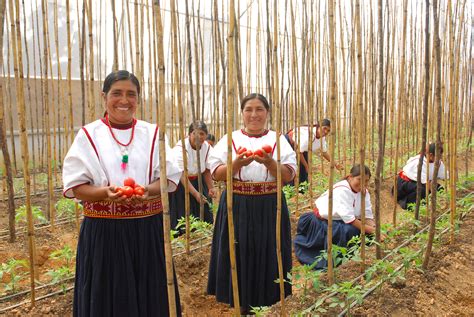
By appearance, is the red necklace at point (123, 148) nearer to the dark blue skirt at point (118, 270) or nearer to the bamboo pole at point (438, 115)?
the dark blue skirt at point (118, 270)

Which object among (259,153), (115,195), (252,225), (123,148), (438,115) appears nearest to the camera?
(115,195)

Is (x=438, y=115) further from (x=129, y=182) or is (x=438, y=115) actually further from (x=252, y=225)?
(x=129, y=182)

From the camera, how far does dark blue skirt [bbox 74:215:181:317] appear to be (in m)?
1.34

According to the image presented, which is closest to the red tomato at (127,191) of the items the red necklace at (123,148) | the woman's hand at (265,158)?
the red necklace at (123,148)

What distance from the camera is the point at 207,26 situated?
706cm

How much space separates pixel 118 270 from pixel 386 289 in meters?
1.20

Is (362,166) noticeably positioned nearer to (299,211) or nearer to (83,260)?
→ (83,260)

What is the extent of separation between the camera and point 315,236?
275cm

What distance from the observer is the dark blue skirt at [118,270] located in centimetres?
134

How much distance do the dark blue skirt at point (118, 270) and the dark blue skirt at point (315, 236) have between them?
1.50m

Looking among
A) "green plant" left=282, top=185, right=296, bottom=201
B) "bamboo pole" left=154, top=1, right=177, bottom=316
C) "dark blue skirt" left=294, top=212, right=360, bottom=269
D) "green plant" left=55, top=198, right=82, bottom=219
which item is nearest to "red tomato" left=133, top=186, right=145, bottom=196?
"bamboo pole" left=154, top=1, right=177, bottom=316

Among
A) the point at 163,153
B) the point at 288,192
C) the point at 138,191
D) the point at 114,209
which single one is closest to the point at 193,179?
the point at 288,192

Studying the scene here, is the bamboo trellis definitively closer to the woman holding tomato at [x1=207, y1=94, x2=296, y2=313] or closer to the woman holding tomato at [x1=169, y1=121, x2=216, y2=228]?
the woman holding tomato at [x1=169, y1=121, x2=216, y2=228]

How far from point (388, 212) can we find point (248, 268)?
268 centimetres
